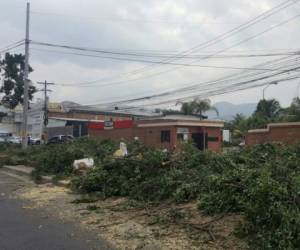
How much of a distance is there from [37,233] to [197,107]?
7265cm

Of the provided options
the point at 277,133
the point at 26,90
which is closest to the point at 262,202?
the point at 277,133

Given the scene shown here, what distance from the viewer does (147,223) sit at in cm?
979

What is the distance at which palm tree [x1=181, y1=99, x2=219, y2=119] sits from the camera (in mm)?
79750

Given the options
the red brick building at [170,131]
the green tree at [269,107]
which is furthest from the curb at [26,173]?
the green tree at [269,107]

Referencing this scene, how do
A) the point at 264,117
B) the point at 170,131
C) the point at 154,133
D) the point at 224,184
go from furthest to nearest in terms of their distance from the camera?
the point at 264,117, the point at 154,133, the point at 170,131, the point at 224,184

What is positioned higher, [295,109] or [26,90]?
[295,109]

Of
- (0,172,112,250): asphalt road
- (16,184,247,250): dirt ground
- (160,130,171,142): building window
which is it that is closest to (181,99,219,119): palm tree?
(160,130,171,142): building window

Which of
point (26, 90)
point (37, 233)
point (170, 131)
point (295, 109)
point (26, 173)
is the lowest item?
point (37, 233)

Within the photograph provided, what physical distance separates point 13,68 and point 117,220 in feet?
184

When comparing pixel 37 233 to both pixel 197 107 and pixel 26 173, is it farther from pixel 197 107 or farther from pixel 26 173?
pixel 197 107

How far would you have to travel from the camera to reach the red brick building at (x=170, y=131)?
57.1 metres

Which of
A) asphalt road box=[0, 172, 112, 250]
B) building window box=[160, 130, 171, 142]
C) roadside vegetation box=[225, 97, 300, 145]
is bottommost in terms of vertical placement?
asphalt road box=[0, 172, 112, 250]

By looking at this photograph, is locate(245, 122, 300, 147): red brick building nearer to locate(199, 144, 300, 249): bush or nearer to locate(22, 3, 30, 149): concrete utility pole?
locate(22, 3, 30, 149): concrete utility pole

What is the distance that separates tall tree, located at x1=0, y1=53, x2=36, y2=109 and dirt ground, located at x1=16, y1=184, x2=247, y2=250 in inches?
2007
